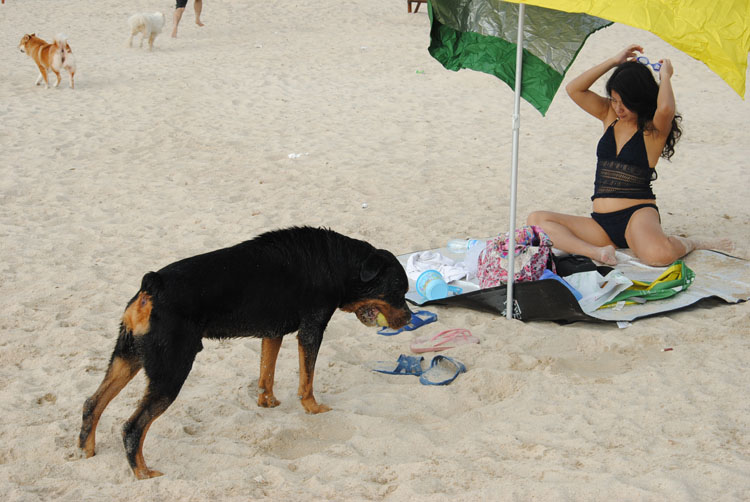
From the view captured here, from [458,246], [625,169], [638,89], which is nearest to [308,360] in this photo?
[458,246]

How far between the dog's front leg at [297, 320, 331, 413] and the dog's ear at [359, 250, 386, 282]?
285 millimetres

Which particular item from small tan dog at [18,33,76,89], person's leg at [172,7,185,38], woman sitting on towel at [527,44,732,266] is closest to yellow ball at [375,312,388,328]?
woman sitting on towel at [527,44,732,266]

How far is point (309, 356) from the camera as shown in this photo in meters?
3.55

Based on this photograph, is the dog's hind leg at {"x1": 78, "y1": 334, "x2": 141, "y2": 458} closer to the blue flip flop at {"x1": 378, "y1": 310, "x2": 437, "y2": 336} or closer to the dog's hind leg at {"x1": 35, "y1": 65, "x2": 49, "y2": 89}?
the blue flip flop at {"x1": 378, "y1": 310, "x2": 437, "y2": 336}

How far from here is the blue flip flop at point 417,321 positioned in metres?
4.72

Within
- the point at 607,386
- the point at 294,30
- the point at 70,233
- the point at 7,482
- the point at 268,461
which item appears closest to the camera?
the point at 7,482

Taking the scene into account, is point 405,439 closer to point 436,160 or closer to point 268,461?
point 268,461

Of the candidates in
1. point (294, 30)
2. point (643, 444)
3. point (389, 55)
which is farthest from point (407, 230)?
point (294, 30)

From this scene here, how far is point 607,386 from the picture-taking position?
3.81 meters

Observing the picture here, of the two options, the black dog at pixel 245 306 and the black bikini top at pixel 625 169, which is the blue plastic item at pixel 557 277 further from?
the black dog at pixel 245 306

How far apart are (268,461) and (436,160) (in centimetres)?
597

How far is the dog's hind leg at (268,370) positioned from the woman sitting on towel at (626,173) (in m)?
2.86

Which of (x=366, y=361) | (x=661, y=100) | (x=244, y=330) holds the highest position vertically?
(x=661, y=100)

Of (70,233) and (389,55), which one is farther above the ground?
(389,55)
